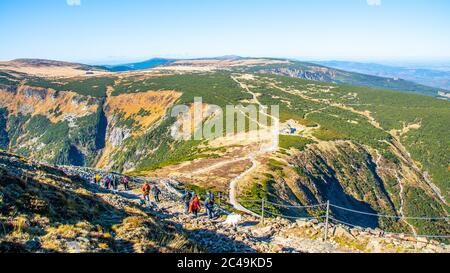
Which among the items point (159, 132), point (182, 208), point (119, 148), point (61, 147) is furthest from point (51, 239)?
point (61, 147)

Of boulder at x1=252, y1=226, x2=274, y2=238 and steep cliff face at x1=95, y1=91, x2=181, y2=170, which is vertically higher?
boulder at x1=252, y1=226, x2=274, y2=238

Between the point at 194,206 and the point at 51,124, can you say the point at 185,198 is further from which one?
the point at 51,124

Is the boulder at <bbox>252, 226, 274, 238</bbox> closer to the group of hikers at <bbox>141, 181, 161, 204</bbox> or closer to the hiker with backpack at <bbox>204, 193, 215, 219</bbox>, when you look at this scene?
the hiker with backpack at <bbox>204, 193, 215, 219</bbox>

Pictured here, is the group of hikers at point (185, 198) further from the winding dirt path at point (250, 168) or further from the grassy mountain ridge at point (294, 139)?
the grassy mountain ridge at point (294, 139)

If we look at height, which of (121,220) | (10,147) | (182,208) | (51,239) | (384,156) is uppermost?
(51,239)

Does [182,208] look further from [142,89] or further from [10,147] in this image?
[10,147]

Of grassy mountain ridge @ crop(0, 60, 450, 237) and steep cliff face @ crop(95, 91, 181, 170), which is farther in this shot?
steep cliff face @ crop(95, 91, 181, 170)

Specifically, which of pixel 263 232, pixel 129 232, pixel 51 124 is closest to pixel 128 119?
pixel 51 124

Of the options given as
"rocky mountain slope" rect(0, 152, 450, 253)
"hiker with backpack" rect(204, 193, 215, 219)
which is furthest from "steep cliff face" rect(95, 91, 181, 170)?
"rocky mountain slope" rect(0, 152, 450, 253)
